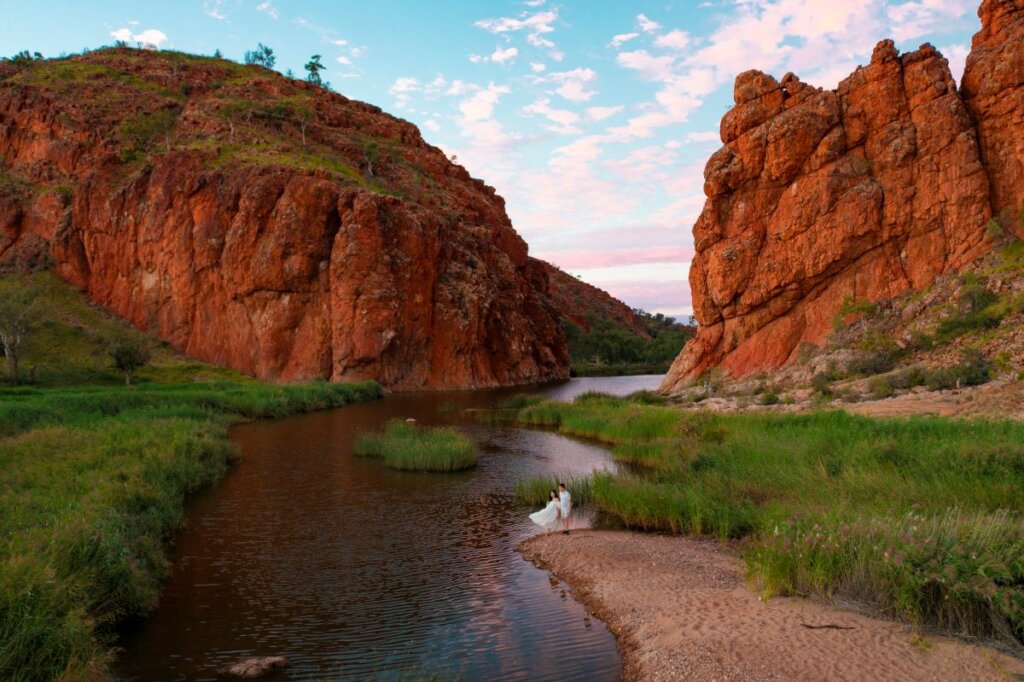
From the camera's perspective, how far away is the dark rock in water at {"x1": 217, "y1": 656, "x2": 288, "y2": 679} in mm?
8336

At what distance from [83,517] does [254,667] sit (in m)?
4.17

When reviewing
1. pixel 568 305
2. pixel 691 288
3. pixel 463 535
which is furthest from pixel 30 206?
pixel 568 305

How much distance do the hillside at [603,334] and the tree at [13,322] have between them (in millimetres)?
65674

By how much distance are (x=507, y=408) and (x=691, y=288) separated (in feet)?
46.3

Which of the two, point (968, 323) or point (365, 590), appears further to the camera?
point (968, 323)

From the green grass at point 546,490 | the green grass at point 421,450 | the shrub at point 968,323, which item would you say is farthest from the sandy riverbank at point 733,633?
the shrub at point 968,323

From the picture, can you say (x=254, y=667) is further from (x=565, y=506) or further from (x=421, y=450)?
(x=421, y=450)

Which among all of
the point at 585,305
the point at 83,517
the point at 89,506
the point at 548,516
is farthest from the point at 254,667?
the point at 585,305

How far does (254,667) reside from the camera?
8414 millimetres

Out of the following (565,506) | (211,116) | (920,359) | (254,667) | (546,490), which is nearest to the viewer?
(254,667)

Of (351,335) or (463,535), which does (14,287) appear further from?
(463,535)

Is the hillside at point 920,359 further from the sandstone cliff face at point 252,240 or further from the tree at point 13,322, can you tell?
the tree at point 13,322

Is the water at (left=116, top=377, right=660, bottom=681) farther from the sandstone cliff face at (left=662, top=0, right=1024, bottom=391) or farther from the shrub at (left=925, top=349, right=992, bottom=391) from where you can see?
the sandstone cliff face at (left=662, top=0, right=1024, bottom=391)

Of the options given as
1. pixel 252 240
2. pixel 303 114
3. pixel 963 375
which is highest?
pixel 303 114
